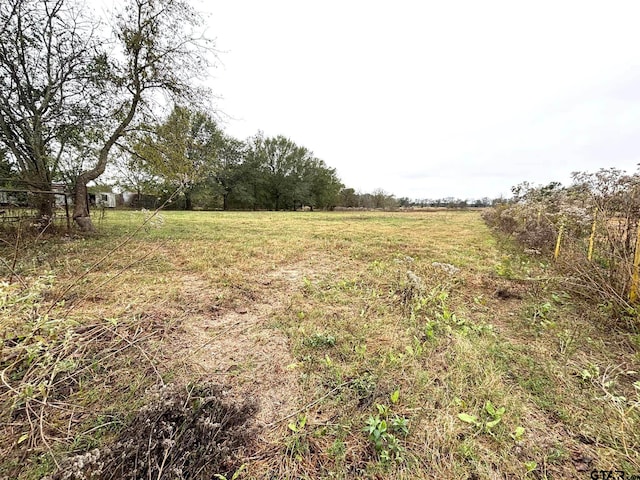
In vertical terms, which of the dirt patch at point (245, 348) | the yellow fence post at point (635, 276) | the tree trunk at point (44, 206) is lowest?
the dirt patch at point (245, 348)

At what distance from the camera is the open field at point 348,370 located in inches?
49.4

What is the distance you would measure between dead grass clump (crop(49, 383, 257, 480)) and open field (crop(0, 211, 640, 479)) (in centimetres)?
10

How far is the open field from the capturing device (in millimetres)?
1254

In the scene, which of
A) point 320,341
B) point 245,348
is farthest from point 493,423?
point 245,348

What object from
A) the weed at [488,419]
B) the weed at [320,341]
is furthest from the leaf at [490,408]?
the weed at [320,341]

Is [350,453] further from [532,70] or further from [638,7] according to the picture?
[532,70]

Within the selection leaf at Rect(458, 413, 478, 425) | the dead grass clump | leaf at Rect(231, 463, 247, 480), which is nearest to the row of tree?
the dead grass clump

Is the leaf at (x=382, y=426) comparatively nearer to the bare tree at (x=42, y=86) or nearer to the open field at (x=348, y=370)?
the open field at (x=348, y=370)

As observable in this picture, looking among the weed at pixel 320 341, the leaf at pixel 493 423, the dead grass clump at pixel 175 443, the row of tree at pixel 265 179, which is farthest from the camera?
the row of tree at pixel 265 179

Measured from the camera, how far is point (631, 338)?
2252 mm

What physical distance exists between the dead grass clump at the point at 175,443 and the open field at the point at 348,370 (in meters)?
0.10

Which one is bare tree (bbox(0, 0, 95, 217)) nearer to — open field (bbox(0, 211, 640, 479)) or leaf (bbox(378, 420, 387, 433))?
open field (bbox(0, 211, 640, 479))

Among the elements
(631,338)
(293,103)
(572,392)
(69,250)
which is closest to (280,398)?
(572,392)

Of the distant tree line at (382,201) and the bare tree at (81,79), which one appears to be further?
the distant tree line at (382,201)
